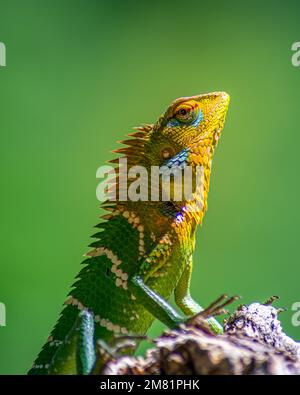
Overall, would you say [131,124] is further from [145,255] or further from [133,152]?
[145,255]

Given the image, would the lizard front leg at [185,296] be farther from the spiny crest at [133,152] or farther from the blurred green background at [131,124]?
the blurred green background at [131,124]

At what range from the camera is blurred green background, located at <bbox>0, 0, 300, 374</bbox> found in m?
3.60

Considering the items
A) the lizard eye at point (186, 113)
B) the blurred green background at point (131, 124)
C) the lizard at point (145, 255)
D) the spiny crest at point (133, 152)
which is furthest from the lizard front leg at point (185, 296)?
the blurred green background at point (131, 124)

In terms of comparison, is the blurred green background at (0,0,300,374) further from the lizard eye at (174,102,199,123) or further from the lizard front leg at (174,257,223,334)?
the lizard eye at (174,102,199,123)

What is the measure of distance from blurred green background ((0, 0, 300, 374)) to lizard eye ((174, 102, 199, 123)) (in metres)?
1.70

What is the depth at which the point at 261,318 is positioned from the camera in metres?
1.72

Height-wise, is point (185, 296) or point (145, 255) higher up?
point (145, 255)

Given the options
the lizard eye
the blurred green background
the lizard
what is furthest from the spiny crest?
the blurred green background

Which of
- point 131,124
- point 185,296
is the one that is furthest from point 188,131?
point 131,124

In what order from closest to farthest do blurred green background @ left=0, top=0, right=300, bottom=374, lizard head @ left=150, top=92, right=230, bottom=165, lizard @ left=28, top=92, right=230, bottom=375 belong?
1. lizard @ left=28, top=92, right=230, bottom=375
2. lizard head @ left=150, top=92, right=230, bottom=165
3. blurred green background @ left=0, top=0, right=300, bottom=374

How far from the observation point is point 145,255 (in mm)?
1900

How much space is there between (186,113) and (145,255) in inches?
20.4

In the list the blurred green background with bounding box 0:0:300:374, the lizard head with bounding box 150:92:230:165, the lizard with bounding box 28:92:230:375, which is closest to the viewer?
the lizard with bounding box 28:92:230:375
